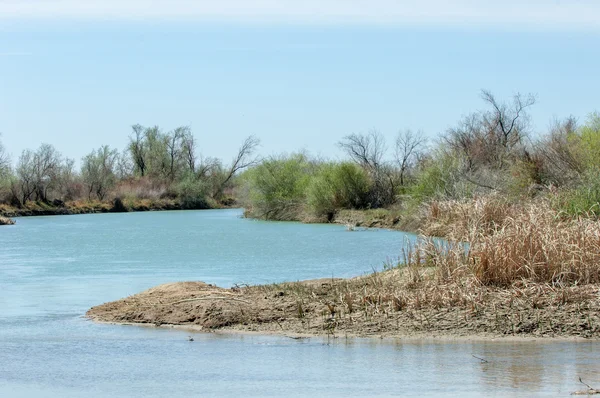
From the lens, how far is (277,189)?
59906 millimetres

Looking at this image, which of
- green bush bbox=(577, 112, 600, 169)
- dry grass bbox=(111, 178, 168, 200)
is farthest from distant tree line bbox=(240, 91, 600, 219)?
dry grass bbox=(111, 178, 168, 200)

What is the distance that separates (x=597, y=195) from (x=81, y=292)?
1342cm

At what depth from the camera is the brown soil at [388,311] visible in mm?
12277

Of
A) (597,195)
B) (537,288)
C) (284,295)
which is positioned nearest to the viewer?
(537,288)

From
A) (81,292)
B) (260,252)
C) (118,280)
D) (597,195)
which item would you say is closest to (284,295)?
(81,292)

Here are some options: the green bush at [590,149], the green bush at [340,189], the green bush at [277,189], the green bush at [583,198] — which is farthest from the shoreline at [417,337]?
the green bush at [277,189]

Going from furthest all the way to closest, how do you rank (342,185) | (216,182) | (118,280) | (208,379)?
(216,182) < (342,185) < (118,280) < (208,379)

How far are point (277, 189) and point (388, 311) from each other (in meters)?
46.9

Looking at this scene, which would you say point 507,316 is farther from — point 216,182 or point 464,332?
point 216,182

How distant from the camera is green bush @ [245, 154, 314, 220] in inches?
2290

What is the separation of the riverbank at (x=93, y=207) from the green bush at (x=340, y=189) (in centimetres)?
3003

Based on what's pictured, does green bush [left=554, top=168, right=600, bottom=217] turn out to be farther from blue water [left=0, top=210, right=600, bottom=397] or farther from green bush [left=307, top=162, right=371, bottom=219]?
green bush [left=307, top=162, right=371, bottom=219]

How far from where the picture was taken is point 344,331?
12.6 meters

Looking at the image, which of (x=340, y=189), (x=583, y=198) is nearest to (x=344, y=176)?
(x=340, y=189)
